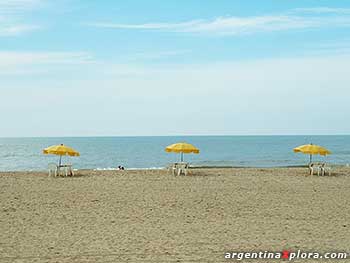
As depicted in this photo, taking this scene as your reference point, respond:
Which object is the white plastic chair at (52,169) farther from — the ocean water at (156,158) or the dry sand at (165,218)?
the ocean water at (156,158)

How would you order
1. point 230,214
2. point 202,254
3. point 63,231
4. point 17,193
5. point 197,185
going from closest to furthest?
point 202,254
point 63,231
point 230,214
point 17,193
point 197,185

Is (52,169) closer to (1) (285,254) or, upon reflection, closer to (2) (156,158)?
(1) (285,254)

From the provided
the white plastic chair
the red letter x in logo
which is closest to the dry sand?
the red letter x in logo

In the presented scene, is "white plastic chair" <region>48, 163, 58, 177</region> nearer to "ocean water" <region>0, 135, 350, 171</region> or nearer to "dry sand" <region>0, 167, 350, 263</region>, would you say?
"dry sand" <region>0, 167, 350, 263</region>

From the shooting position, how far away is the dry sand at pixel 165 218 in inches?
322

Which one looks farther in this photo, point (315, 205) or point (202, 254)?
point (315, 205)

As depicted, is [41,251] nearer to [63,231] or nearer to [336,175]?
[63,231]

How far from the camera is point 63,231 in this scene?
9734mm

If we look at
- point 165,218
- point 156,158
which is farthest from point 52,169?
point 156,158

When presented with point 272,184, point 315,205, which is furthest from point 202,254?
point 272,184

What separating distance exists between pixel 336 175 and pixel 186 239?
50.1 ft

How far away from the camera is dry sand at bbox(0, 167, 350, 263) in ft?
26.9

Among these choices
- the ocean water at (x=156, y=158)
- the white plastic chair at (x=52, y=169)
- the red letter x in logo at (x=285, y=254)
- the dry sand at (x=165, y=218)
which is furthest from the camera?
the ocean water at (x=156, y=158)

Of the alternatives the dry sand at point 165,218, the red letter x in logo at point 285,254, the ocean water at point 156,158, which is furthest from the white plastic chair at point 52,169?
the ocean water at point 156,158
